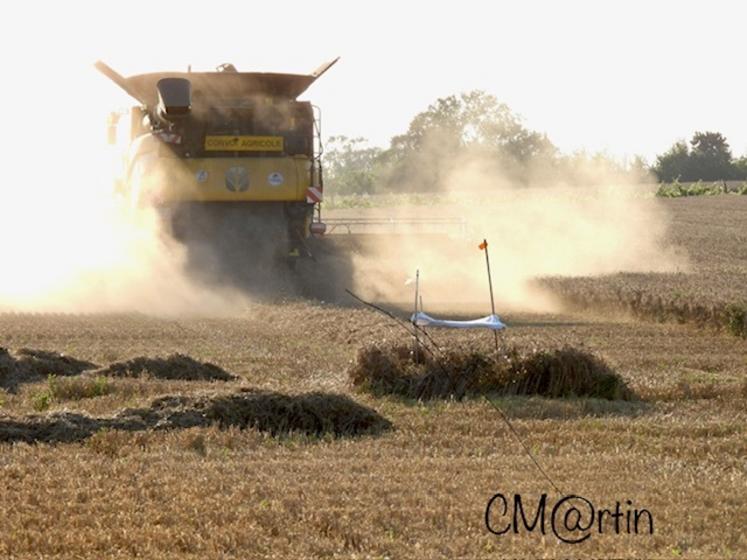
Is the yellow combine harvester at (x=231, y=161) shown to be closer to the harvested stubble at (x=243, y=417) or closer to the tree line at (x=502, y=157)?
the harvested stubble at (x=243, y=417)

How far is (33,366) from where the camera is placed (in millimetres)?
13492

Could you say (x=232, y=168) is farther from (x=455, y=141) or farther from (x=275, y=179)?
(x=455, y=141)

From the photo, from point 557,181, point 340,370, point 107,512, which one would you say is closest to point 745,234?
point 557,181

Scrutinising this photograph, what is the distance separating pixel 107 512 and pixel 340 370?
6472 mm

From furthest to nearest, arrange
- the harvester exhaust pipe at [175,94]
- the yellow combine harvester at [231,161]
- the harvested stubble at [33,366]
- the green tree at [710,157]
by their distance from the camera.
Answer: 1. the green tree at [710,157]
2. the yellow combine harvester at [231,161]
3. the harvester exhaust pipe at [175,94]
4. the harvested stubble at [33,366]

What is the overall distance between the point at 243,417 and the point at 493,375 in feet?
8.77

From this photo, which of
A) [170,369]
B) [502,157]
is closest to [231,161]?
[170,369]

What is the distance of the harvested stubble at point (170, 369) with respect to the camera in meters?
13.3

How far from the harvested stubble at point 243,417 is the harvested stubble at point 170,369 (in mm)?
2188

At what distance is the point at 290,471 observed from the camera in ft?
29.2

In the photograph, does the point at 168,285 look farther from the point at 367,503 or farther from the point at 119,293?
the point at 367,503

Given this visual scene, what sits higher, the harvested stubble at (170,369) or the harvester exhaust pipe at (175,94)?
the harvester exhaust pipe at (175,94)

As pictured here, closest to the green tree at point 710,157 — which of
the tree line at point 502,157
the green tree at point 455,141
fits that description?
the tree line at point 502,157

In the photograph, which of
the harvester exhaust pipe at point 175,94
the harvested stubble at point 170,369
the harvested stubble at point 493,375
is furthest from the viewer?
the harvester exhaust pipe at point 175,94
